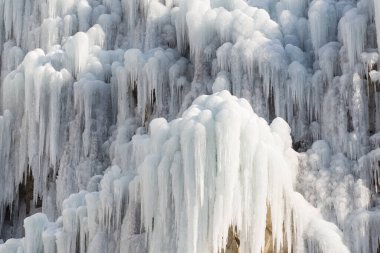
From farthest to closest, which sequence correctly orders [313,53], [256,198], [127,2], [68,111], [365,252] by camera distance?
[127,2], [68,111], [313,53], [365,252], [256,198]

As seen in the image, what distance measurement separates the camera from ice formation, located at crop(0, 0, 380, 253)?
1144 cm

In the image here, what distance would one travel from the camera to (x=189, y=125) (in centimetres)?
1147

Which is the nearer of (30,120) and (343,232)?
(343,232)

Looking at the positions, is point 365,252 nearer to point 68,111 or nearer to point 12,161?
point 68,111

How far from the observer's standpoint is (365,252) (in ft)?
39.8

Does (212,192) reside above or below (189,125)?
below

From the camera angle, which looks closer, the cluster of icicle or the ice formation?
the cluster of icicle

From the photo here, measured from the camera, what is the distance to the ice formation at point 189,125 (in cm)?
1144

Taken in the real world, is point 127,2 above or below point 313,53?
above

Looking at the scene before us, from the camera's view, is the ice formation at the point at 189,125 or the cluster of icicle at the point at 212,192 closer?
the cluster of icicle at the point at 212,192

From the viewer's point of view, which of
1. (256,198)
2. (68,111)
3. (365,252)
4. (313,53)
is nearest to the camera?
(256,198)

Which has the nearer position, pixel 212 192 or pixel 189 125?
pixel 212 192

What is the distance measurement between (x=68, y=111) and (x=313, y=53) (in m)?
4.79

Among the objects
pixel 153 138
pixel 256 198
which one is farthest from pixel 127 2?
pixel 256 198
